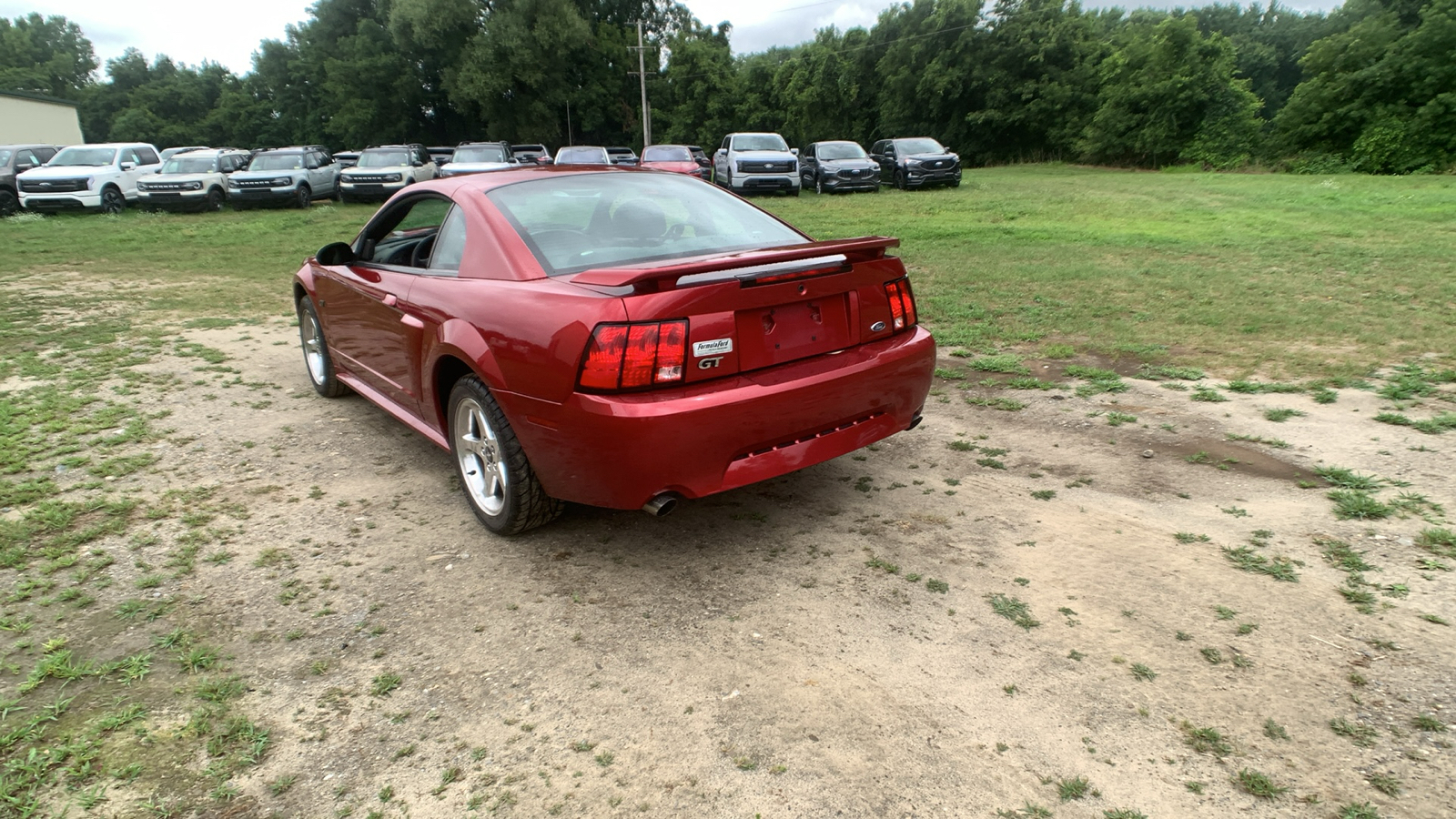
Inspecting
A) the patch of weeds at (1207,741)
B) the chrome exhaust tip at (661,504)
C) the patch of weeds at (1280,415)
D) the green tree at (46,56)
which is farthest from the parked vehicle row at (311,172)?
the green tree at (46,56)

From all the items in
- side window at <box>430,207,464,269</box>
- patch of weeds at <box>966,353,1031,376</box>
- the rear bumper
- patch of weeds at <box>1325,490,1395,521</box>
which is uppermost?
side window at <box>430,207,464,269</box>

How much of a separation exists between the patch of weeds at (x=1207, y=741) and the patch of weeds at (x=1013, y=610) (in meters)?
0.59

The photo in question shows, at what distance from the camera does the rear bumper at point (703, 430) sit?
2.92 metres

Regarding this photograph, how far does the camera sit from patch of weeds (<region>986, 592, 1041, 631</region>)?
2859mm

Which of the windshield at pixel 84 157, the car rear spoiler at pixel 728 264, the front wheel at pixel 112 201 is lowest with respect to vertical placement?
the car rear spoiler at pixel 728 264

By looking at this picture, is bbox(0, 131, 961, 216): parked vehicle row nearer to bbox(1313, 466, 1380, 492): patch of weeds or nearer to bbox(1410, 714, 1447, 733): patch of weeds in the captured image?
bbox(1313, 466, 1380, 492): patch of weeds

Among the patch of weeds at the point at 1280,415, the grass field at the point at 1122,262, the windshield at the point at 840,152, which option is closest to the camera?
the patch of weeds at the point at 1280,415

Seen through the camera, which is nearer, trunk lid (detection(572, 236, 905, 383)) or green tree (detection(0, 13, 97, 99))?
trunk lid (detection(572, 236, 905, 383))

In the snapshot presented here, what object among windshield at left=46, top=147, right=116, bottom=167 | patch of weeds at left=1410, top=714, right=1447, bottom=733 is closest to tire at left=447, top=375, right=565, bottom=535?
patch of weeds at left=1410, top=714, right=1447, bottom=733

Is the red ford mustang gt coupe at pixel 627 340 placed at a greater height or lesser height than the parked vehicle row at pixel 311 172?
lesser

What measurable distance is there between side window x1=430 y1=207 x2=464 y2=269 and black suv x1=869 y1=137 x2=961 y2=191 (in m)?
20.9

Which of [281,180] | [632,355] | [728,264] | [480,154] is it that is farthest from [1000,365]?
[281,180]

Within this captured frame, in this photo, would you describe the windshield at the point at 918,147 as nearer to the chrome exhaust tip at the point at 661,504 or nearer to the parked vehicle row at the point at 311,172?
the parked vehicle row at the point at 311,172

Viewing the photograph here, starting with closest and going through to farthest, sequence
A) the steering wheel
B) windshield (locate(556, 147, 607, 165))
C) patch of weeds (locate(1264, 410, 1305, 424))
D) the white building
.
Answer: the steering wheel
patch of weeds (locate(1264, 410, 1305, 424))
windshield (locate(556, 147, 607, 165))
the white building
